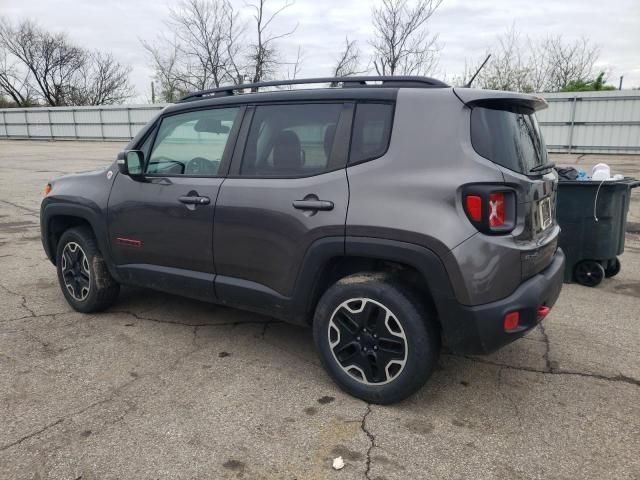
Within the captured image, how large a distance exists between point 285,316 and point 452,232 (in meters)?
1.18

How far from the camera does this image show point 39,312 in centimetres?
433

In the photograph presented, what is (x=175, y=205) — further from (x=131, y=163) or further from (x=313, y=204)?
(x=313, y=204)

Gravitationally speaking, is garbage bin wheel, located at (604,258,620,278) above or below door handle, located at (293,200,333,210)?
below

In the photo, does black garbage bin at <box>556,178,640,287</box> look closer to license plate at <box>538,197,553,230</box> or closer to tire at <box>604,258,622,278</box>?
tire at <box>604,258,622,278</box>

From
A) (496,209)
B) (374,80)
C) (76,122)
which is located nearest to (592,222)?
(496,209)

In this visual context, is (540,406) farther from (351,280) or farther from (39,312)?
(39,312)

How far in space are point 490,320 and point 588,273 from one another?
3040 millimetres

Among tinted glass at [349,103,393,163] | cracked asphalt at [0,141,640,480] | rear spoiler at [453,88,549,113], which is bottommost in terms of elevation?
cracked asphalt at [0,141,640,480]

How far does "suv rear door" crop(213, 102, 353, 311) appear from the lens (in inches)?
114

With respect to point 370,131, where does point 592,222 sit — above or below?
below

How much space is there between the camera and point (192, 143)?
146 inches

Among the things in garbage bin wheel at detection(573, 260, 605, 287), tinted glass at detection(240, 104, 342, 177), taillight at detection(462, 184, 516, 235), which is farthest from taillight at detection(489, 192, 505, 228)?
garbage bin wheel at detection(573, 260, 605, 287)

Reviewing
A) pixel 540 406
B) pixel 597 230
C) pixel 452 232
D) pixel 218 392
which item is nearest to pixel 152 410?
pixel 218 392

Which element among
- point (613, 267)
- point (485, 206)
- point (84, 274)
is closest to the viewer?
point (485, 206)
